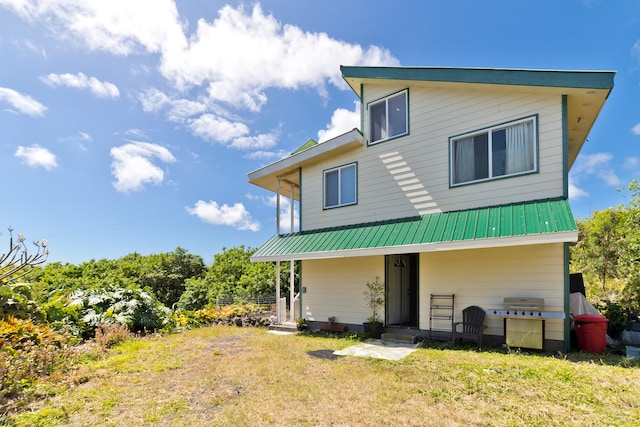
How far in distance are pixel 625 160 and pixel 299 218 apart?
17040 mm

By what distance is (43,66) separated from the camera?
858 cm

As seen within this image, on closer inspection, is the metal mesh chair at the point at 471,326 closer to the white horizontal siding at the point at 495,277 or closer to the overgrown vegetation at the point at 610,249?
the white horizontal siding at the point at 495,277

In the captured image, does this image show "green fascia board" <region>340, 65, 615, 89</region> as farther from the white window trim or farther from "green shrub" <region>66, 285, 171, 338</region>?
"green shrub" <region>66, 285, 171, 338</region>

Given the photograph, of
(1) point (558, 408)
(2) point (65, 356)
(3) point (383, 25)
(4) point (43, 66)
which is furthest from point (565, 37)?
(2) point (65, 356)

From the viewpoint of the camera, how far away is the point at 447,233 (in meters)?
8.18

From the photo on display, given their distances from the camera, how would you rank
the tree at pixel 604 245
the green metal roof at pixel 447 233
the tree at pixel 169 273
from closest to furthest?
the green metal roof at pixel 447 233, the tree at pixel 604 245, the tree at pixel 169 273

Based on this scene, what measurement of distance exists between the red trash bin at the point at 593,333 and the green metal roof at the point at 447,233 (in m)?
2.13

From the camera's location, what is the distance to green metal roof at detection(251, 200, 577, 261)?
691 cm

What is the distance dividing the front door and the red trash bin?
4.00 metres

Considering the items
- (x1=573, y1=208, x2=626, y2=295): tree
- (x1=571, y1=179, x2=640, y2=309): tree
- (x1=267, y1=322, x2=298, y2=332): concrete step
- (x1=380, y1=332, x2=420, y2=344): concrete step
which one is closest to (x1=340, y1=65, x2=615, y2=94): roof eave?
(x1=380, y1=332, x2=420, y2=344): concrete step

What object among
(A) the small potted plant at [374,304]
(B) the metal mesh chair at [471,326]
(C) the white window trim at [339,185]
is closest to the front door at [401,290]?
(A) the small potted plant at [374,304]

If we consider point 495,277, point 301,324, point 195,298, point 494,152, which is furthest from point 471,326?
point 195,298

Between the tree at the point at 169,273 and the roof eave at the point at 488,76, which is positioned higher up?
the roof eave at the point at 488,76

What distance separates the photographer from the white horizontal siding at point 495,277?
24.2ft
